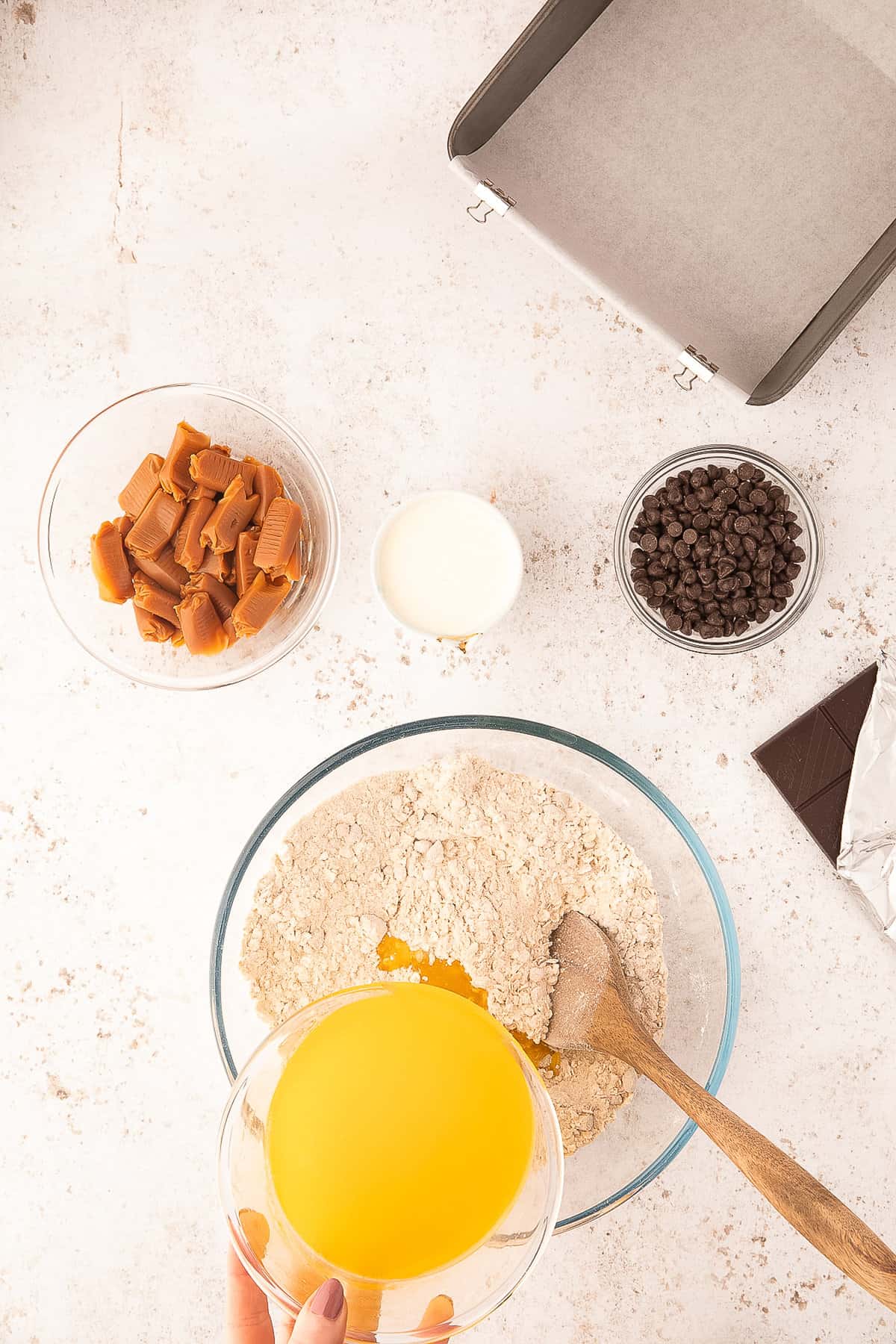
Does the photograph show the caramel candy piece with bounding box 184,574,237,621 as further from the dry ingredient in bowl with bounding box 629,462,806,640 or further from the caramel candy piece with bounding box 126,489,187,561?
the dry ingredient in bowl with bounding box 629,462,806,640

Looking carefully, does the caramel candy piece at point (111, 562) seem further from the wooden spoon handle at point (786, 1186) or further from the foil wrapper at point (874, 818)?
the foil wrapper at point (874, 818)

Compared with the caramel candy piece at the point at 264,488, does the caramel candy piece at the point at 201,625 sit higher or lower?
lower

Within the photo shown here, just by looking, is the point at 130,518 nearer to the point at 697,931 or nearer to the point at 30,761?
A: the point at 30,761

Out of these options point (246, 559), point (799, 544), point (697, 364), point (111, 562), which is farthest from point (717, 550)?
point (111, 562)

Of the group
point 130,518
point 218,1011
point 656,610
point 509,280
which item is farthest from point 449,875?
point 509,280

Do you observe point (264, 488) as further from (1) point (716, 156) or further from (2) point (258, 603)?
(1) point (716, 156)

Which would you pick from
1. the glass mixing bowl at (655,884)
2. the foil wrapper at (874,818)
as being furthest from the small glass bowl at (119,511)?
the foil wrapper at (874,818)
